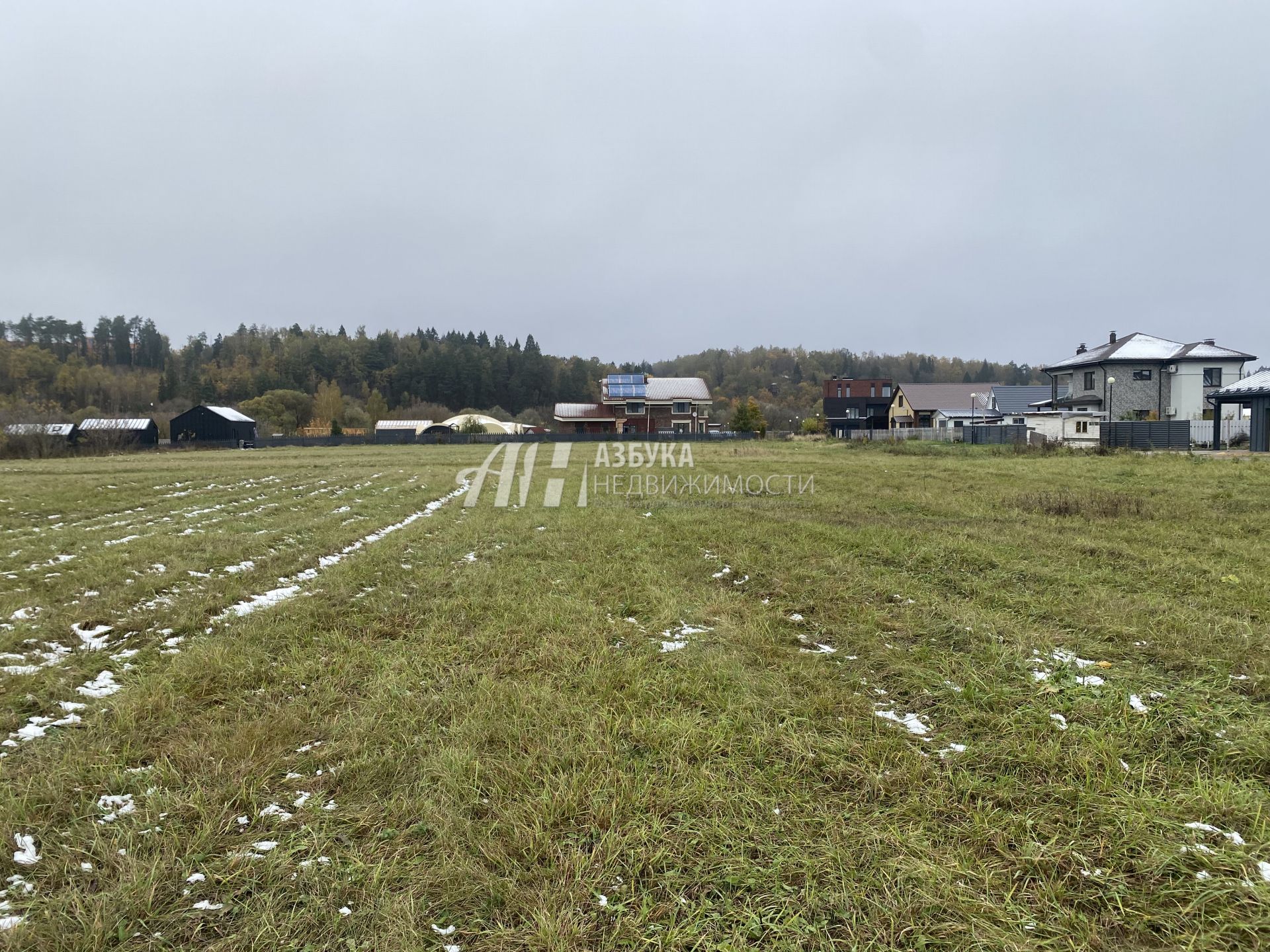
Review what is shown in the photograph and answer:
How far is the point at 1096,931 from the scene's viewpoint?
1.82m

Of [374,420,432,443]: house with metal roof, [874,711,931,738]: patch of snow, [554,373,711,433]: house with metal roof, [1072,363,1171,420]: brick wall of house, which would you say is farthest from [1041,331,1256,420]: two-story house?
[374,420,432,443]: house with metal roof

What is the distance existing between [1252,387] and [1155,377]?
1836cm

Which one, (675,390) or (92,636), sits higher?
(675,390)

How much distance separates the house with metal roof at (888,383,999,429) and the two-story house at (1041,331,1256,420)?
756 inches

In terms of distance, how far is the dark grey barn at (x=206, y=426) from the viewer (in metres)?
55.5

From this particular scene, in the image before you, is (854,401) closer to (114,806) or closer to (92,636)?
(92,636)

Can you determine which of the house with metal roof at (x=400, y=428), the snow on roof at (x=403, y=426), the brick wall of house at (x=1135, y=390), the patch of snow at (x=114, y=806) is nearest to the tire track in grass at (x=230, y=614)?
the patch of snow at (x=114, y=806)

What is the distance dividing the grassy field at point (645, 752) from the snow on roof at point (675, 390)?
60037mm

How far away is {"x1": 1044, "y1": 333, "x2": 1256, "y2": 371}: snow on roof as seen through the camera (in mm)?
35562

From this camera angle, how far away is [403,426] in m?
79.1

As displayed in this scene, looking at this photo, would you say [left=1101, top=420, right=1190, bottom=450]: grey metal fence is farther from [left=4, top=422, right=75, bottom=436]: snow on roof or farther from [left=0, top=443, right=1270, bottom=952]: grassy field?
[left=4, top=422, right=75, bottom=436]: snow on roof

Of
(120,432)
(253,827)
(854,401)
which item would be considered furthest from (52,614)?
(854,401)

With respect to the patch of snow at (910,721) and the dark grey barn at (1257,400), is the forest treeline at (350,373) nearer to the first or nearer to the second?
the dark grey barn at (1257,400)

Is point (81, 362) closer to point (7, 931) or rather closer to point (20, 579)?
point (20, 579)
